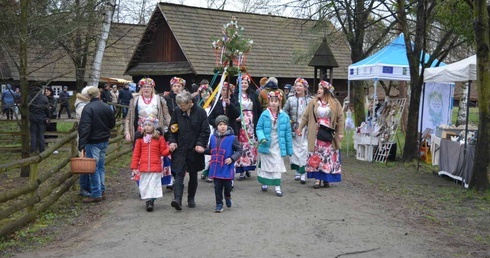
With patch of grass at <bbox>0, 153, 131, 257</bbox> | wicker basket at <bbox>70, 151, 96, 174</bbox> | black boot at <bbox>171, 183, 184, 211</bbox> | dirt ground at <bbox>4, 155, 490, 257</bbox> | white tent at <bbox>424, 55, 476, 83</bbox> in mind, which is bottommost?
patch of grass at <bbox>0, 153, 131, 257</bbox>

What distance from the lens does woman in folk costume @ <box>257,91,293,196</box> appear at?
10.3m

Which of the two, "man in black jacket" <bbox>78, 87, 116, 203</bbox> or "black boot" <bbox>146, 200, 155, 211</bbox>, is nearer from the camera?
"black boot" <bbox>146, 200, 155, 211</bbox>

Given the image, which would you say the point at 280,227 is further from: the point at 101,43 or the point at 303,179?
the point at 101,43

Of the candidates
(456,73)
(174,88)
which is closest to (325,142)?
(174,88)

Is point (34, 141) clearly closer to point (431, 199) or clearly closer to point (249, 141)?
point (249, 141)

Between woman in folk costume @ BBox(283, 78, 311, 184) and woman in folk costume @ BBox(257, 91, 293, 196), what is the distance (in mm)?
1383

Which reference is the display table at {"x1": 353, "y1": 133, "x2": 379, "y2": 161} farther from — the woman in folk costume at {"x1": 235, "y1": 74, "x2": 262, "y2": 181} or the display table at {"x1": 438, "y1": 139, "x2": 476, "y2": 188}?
the woman in folk costume at {"x1": 235, "y1": 74, "x2": 262, "y2": 181}

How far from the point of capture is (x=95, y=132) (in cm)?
959

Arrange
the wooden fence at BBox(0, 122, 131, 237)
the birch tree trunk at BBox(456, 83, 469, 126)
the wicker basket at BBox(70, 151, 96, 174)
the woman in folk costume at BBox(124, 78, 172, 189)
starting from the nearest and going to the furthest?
the wooden fence at BBox(0, 122, 131, 237) < the wicker basket at BBox(70, 151, 96, 174) < the woman in folk costume at BBox(124, 78, 172, 189) < the birch tree trunk at BBox(456, 83, 469, 126)

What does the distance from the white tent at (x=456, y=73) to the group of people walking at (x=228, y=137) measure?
279 centimetres

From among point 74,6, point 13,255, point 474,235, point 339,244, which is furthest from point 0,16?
point 474,235

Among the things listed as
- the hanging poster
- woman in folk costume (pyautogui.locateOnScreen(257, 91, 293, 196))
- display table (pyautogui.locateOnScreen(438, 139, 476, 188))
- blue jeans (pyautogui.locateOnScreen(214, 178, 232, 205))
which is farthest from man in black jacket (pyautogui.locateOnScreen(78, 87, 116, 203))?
the hanging poster

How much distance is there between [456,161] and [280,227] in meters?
6.41

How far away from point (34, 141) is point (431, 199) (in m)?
10.2
